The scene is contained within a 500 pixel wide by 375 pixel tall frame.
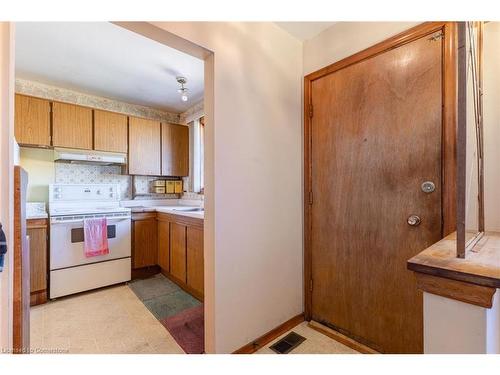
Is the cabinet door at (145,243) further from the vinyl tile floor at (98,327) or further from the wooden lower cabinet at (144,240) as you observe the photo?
the vinyl tile floor at (98,327)

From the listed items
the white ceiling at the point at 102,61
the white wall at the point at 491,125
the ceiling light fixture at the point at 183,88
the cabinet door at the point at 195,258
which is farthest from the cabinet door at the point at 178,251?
the white wall at the point at 491,125

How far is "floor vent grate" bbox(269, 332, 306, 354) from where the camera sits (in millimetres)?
1550

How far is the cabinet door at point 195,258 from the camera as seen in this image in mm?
2217

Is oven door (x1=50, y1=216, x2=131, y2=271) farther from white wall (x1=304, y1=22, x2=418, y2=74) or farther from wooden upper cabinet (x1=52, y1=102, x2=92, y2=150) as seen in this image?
white wall (x1=304, y1=22, x2=418, y2=74)

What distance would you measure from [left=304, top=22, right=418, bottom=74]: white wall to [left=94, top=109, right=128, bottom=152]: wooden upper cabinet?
2387mm

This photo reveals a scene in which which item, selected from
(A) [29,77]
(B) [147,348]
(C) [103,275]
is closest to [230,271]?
(B) [147,348]

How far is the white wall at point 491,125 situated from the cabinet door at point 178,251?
2325mm

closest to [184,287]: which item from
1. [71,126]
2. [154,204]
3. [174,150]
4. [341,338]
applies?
[154,204]

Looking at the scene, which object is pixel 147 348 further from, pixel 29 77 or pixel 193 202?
pixel 29 77

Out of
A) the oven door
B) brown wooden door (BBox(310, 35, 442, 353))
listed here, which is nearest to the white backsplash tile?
the oven door

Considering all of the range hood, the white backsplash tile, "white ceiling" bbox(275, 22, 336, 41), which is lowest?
the white backsplash tile

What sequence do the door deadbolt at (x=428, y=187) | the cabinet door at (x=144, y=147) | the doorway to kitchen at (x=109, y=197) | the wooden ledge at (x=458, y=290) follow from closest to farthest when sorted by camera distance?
the wooden ledge at (x=458, y=290), the door deadbolt at (x=428, y=187), the doorway to kitchen at (x=109, y=197), the cabinet door at (x=144, y=147)

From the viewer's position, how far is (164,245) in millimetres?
2877

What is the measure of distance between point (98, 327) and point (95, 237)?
983 millimetres
